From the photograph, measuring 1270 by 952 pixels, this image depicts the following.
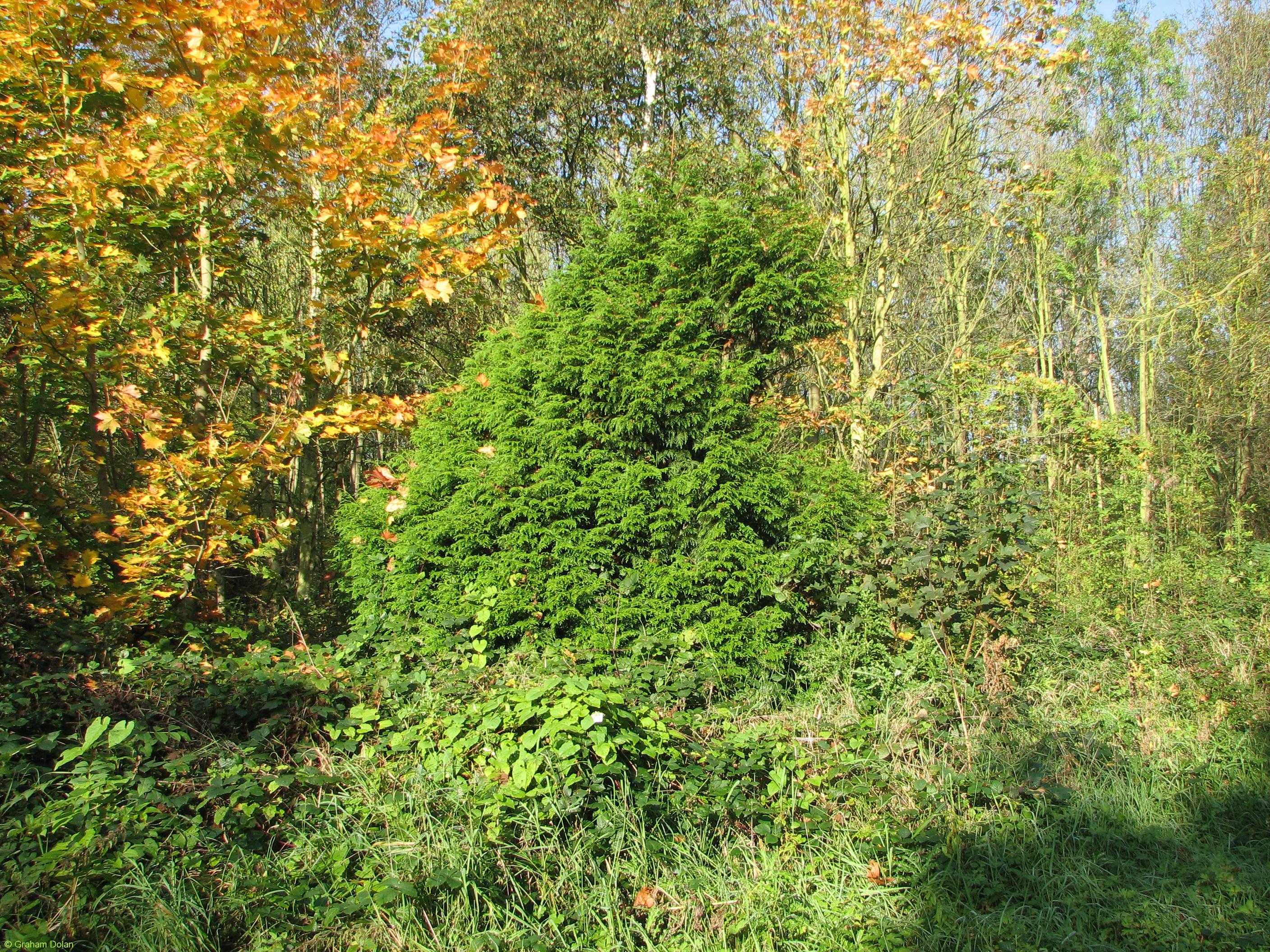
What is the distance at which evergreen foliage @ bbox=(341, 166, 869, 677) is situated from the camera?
4.69 m

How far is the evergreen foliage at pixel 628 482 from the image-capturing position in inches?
185

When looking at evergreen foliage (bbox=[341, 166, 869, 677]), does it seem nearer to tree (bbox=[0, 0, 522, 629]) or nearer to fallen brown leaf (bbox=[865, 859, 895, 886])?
tree (bbox=[0, 0, 522, 629])

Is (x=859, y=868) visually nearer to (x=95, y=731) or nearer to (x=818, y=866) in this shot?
(x=818, y=866)

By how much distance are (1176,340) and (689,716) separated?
1640cm

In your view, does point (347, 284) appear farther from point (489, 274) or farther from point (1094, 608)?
point (1094, 608)

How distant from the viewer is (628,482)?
4.77 meters

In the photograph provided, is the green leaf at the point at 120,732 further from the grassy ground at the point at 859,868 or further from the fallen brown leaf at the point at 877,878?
the fallen brown leaf at the point at 877,878

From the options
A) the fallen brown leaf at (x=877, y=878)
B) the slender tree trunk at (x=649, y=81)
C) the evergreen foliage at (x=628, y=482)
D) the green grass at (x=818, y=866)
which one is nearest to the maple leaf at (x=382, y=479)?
the evergreen foliage at (x=628, y=482)

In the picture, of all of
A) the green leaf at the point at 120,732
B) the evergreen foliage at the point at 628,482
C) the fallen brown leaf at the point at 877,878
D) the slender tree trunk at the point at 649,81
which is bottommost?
the fallen brown leaf at the point at 877,878

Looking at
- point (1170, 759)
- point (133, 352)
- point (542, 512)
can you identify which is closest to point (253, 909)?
point (542, 512)

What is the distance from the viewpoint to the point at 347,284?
19.5 ft

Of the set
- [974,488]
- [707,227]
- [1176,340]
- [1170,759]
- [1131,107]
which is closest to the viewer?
[1170,759]

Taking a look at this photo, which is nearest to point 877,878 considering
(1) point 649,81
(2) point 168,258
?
(2) point 168,258

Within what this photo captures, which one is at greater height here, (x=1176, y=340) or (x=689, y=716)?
(x=1176, y=340)
